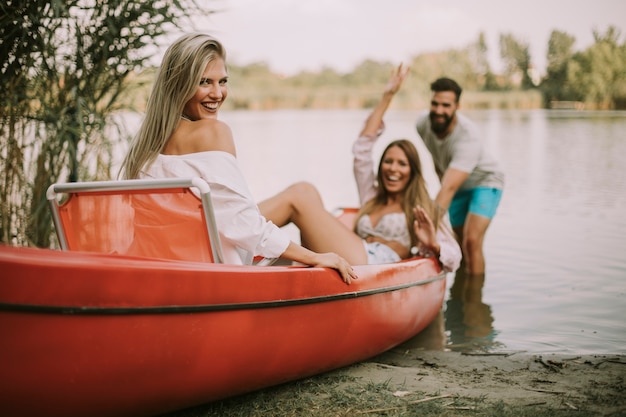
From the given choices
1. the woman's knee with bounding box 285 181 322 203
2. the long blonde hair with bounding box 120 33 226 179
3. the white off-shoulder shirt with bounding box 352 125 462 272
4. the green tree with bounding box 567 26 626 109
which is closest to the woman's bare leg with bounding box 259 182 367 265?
the woman's knee with bounding box 285 181 322 203

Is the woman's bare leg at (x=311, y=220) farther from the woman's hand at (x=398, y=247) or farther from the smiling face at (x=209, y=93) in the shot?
the smiling face at (x=209, y=93)

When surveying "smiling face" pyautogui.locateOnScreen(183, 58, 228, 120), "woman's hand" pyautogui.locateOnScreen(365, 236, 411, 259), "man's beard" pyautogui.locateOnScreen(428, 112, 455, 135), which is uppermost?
"smiling face" pyautogui.locateOnScreen(183, 58, 228, 120)

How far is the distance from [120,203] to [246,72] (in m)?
62.8

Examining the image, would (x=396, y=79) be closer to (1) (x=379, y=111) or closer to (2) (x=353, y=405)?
(1) (x=379, y=111)

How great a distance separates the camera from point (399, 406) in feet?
9.35

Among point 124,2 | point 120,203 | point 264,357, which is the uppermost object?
point 124,2

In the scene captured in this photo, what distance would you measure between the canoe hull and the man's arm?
236 cm

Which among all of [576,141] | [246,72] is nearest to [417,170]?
[576,141]

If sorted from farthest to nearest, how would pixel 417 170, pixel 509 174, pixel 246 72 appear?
1. pixel 246 72
2. pixel 509 174
3. pixel 417 170

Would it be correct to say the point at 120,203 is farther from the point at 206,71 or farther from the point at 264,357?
the point at 264,357

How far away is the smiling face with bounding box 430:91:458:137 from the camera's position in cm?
546

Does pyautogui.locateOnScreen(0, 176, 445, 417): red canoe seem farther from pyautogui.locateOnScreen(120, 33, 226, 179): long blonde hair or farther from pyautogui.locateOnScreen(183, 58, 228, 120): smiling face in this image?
pyautogui.locateOnScreen(183, 58, 228, 120): smiling face

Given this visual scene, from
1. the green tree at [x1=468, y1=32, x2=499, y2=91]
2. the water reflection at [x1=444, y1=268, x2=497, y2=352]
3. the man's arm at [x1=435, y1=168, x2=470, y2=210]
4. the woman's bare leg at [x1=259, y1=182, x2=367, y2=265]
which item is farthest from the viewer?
the green tree at [x1=468, y1=32, x2=499, y2=91]

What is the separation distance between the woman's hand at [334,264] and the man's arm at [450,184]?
91.5 inches
